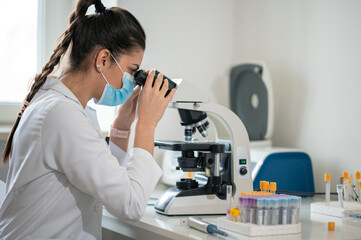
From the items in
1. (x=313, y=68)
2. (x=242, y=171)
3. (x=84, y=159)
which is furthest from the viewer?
(x=313, y=68)

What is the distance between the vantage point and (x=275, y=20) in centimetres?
227

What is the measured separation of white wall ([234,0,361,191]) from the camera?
1952 millimetres

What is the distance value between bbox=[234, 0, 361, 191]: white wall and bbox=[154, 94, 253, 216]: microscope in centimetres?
65

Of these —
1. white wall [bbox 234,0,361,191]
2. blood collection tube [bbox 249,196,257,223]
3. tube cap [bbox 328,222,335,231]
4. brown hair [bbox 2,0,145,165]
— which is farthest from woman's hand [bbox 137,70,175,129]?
white wall [bbox 234,0,361,191]

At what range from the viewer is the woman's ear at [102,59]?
4.04ft

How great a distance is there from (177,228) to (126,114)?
46 cm

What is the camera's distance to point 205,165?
1.46m

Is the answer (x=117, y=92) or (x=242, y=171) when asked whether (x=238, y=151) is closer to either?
(x=242, y=171)

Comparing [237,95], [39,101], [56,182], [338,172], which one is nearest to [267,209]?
[56,182]

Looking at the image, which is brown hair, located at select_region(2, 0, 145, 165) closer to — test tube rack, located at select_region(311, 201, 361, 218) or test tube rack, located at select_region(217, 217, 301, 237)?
test tube rack, located at select_region(217, 217, 301, 237)

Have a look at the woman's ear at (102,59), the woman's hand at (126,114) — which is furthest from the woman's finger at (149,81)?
the woman's hand at (126,114)

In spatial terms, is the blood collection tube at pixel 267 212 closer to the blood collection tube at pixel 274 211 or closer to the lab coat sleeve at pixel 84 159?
the blood collection tube at pixel 274 211

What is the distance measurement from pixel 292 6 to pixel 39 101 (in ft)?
4.70

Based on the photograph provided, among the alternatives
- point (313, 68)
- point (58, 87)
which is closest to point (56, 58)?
point (58, 87)
